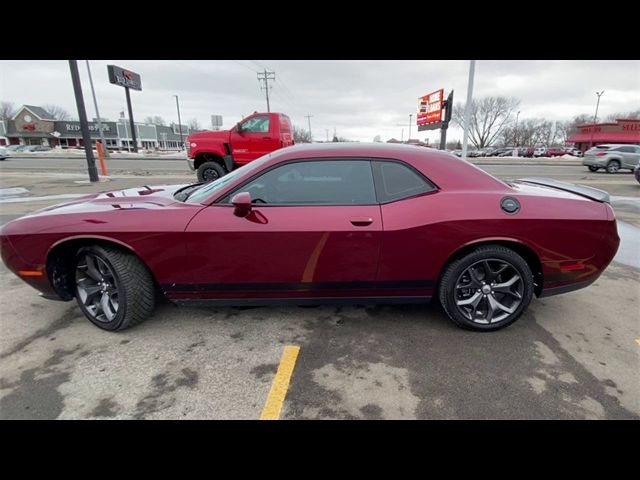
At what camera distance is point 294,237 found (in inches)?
100

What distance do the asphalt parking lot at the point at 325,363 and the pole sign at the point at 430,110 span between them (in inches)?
865

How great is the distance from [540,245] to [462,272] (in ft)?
2.18

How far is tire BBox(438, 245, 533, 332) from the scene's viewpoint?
8.80 feet

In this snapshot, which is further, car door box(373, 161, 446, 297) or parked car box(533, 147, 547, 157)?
parked car box(533, 147, 547, 157)

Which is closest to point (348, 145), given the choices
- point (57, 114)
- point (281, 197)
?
point (281, 197)

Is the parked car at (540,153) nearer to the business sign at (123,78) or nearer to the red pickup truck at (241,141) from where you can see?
the red pickup truck at (241,141)

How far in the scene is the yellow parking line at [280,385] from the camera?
6.44ft

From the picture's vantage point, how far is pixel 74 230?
2604 mm

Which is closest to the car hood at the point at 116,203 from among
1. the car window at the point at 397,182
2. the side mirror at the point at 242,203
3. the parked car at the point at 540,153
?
the side mirror at the point at 242,203

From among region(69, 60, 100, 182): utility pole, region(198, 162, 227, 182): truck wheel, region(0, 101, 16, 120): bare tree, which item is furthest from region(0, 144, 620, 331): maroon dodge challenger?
region(0, 101, 16, 120): bare tree

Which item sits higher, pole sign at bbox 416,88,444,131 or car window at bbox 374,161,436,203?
pole sign at bbox 416,88,444,131

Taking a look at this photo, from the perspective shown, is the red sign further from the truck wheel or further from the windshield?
the windshield
